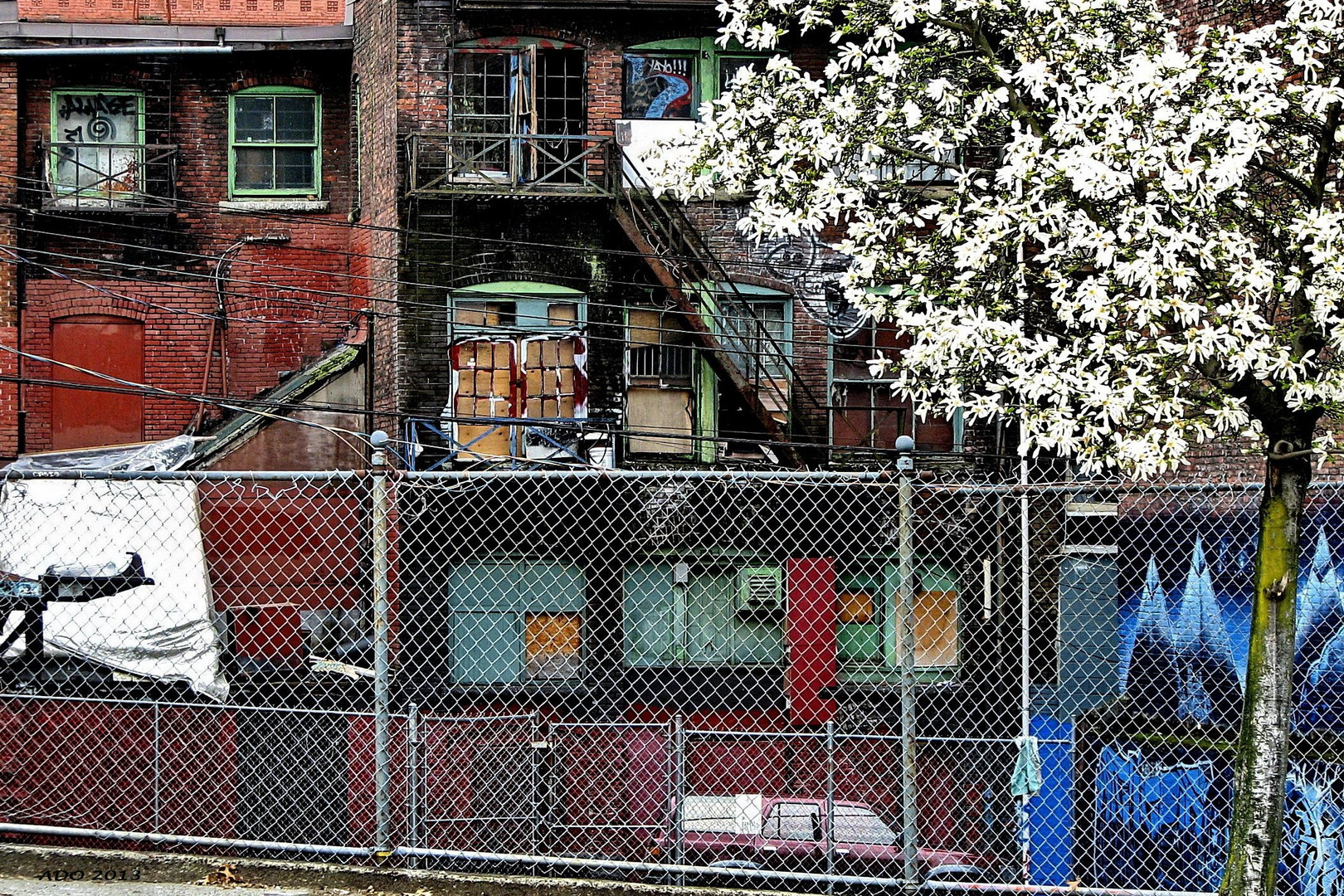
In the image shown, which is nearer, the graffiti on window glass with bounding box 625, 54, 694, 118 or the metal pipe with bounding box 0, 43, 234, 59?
the graffiti on window glass with bounding box 625, 54, 694, 118

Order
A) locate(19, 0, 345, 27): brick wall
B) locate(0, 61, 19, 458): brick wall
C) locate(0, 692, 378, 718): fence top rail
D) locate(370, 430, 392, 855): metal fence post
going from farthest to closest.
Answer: locate(19, 0, 345, 27): brick wall
locate(0, 61, 19, 458): brick wall
locate(0, 692, 378, 718): fence top rail
locate(370, 430, 392, 855): metal fence post

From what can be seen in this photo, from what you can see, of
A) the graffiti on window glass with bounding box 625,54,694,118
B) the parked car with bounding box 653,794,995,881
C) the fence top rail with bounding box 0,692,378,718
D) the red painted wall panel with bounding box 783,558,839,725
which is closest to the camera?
the fence top rail with bounding box 0,692,378,718

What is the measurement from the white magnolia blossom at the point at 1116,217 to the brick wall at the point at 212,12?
17.9 metres

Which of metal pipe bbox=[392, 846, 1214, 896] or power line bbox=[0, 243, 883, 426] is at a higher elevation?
power line bbox=[0, 243, 883, 426]

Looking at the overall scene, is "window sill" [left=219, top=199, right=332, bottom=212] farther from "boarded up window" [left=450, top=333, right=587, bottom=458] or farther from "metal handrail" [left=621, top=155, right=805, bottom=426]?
"metal handrail" [left=621, top=155, right=805, bottom=426]

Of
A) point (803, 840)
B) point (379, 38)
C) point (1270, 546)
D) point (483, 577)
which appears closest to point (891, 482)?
point (1270, 546)

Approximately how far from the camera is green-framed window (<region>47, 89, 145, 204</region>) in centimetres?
2372

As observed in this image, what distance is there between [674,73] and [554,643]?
9.83 m

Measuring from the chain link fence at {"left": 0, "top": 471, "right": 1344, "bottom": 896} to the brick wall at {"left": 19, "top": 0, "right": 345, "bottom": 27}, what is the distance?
899 centimetres

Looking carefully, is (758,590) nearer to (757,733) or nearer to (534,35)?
(757,733)

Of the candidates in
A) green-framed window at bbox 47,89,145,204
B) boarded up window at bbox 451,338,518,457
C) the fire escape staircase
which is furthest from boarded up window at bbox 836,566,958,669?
green-framed window at bbox 47,89,145,204

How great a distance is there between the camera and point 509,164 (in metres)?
21.3

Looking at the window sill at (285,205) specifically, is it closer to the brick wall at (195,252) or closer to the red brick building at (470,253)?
the brick wall at (195,252)

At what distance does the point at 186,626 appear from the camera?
19.5 m
